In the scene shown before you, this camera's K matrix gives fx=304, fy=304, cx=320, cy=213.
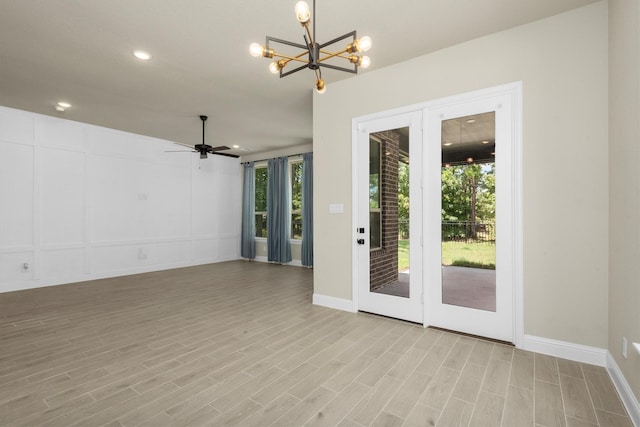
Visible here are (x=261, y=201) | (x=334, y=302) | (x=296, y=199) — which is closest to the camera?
(x=334, y=302)

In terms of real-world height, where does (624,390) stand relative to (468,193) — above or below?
below

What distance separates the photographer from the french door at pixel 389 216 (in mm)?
3438

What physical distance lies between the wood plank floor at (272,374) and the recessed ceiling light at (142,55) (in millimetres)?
3049

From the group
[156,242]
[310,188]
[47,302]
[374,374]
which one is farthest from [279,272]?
[374,374]

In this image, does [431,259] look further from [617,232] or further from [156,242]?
[156,242]

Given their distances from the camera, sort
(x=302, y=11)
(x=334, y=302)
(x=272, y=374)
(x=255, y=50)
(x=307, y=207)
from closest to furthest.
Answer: (x=302, y=11), (x=255, y=50), (x=272, y=374), (x=334, y=302), (x=307, y=207)

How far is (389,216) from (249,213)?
589 centimetres

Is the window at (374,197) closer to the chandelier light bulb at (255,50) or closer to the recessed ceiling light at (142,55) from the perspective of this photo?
the chandelier light bulb at (255,50)

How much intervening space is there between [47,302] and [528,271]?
20.2 feet

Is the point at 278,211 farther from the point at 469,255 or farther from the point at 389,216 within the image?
the point at 469,255

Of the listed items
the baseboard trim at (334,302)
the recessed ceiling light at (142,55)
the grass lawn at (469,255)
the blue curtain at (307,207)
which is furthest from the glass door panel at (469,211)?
the blue curtain at (307,207)

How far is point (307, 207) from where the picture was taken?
755cm

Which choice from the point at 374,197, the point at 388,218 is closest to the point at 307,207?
the point at 374,197

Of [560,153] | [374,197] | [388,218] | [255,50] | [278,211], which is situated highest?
[255,50]
